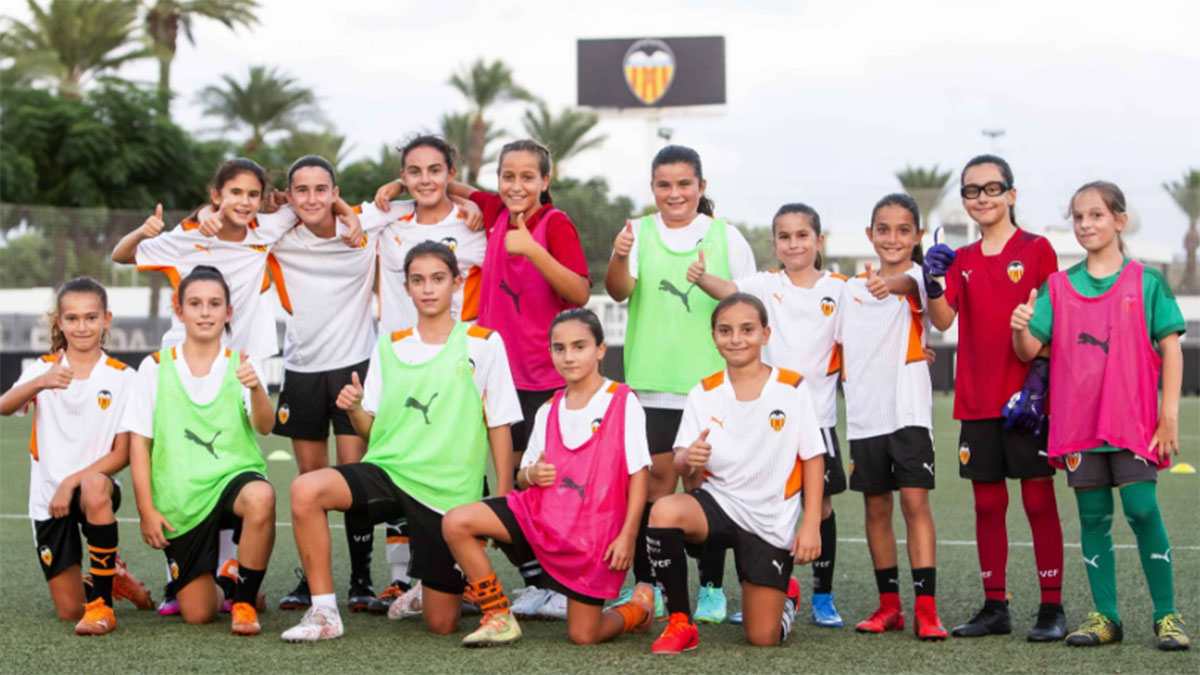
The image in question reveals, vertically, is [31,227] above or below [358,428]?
above

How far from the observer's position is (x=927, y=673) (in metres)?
4.12

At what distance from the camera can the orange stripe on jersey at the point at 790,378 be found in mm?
4746

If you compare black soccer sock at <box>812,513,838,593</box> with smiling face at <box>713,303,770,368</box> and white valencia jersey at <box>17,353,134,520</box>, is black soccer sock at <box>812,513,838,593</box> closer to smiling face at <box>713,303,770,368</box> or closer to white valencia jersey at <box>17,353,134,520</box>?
smiling face at <box>713,303,770,368</box>

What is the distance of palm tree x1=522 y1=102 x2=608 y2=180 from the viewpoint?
40.2 meters

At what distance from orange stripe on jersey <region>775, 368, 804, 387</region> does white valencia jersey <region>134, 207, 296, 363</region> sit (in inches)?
82.8

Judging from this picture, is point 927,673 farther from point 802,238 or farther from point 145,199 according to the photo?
point 145,199

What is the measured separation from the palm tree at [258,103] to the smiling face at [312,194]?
3180 centimetres

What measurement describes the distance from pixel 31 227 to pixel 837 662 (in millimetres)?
19172

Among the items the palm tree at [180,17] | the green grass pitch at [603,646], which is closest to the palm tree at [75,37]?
the palm tree at [180,17]

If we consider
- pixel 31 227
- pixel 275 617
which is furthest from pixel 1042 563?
pixel 31 227

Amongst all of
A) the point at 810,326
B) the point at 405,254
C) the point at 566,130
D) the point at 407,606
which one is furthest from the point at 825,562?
the point at 566,130

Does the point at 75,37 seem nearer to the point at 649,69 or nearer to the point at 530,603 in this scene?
the point at 649,69

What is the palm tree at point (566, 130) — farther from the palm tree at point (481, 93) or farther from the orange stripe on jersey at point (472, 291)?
the orange stripe on jersey at point (472, 291)

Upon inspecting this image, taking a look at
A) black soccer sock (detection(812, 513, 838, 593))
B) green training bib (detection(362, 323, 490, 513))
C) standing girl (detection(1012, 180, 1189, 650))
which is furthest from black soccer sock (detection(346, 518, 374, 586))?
standing girl (detection(1012, 180, 1189, 650))
